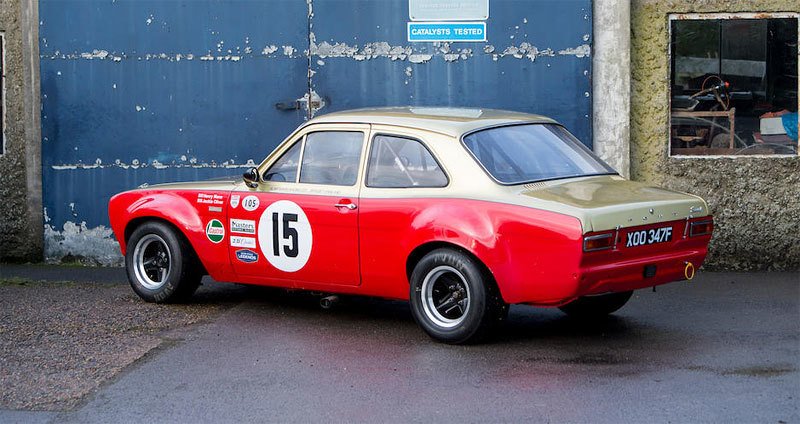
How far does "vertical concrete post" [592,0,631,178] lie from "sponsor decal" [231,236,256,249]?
4.13m

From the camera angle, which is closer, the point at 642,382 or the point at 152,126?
the point at 642,382

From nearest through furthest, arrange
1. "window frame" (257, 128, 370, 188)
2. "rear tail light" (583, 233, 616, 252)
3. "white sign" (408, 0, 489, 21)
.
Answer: "rear tail light" (583, 233, 616, 252) < "window frame" (257, 128, 370, 188) < "white sign" (408, 0, 489, 21)

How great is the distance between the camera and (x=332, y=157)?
816 cm

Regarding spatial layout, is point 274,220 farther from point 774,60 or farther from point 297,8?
point 774,60

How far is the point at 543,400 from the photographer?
6043 millimetres

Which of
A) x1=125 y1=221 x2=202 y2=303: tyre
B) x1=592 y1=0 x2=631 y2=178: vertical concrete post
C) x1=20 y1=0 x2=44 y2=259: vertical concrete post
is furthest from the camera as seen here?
x1=20 y1=0 x2=44 y2=259: vertical concrete post

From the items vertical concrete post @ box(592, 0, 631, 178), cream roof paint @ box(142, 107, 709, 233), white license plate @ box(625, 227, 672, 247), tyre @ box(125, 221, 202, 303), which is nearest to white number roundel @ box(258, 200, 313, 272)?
cream roof paint @ box(142, 107, 709, 233)

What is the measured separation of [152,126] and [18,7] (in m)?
1.76

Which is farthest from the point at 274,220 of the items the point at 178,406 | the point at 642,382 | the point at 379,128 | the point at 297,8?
the point at 297,8

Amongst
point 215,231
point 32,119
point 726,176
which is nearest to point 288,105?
point 32,119

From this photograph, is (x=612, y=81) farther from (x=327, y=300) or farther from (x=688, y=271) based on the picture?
(x=327, y=300)

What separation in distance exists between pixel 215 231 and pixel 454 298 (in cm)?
206

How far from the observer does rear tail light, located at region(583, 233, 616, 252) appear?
266 inches

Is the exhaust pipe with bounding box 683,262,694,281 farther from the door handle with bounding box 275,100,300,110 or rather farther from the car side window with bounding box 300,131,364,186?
the door handle with bounding box 275,100,300,110
